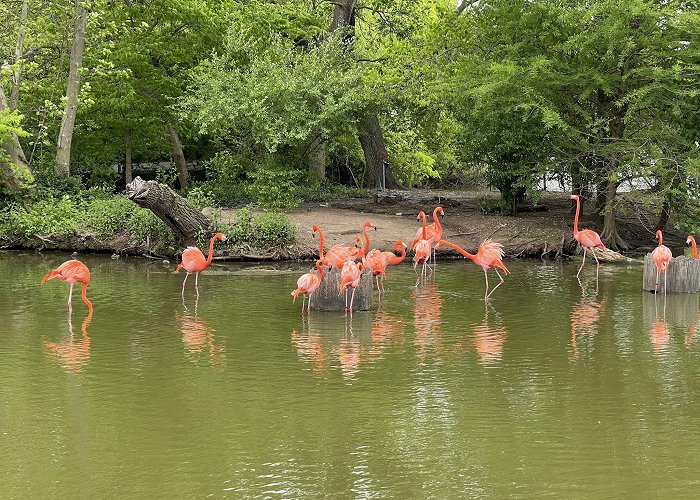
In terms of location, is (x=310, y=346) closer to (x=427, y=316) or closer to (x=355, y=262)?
(x=427, y=316)

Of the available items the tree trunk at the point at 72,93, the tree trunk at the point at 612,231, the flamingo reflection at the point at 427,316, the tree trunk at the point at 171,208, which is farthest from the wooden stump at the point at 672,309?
the tree trunk at the point at 72,93

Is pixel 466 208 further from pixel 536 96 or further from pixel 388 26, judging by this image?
pixel 388 26

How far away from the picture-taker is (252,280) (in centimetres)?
1619

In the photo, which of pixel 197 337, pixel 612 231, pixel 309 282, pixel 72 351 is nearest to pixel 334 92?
pixel 612 231

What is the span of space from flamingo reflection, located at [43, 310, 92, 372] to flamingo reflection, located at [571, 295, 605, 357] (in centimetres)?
523

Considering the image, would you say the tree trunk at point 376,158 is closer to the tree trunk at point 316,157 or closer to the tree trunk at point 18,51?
the tree trunk at point 316,157

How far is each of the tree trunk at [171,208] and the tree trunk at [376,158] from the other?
8466 mm

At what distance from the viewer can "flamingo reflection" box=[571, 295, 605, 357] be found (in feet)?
38.5

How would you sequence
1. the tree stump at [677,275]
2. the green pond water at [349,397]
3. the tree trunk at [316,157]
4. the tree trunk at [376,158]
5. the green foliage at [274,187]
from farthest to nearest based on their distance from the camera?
the tree trunk at [376,158] → the tree trunk at [316,157] → the green foliage at [274,187] → the tree stump at [677,275] → the green pond water at [349,397]

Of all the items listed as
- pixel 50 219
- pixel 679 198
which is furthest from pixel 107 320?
pixel 679 198

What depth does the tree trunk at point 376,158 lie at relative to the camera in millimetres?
26672

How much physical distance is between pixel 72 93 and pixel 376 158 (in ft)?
28.5

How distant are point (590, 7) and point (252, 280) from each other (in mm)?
8779

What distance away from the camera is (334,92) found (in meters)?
21.8
